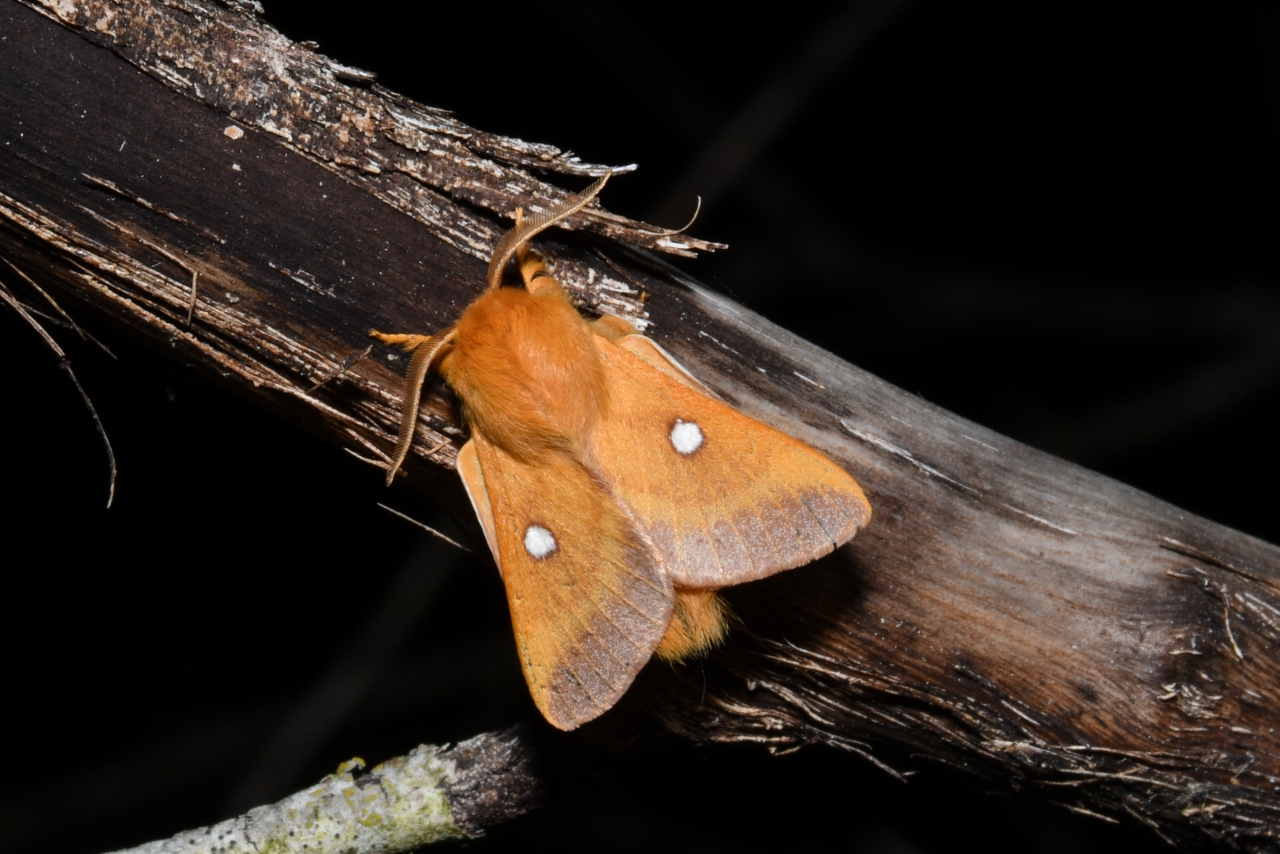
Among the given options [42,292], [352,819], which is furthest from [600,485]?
[42,292]

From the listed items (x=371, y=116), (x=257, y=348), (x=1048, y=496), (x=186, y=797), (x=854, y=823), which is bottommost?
(x=186, y=797)

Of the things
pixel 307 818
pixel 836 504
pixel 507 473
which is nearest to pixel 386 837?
pixel 307 818

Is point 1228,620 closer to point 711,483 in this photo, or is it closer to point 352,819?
point 711,483

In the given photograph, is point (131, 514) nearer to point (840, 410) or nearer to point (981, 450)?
point (840, 410)

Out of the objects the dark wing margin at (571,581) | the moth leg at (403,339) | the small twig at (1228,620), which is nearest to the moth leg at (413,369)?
the moth leg at (403,339)

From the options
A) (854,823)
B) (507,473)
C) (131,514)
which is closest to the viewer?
(507,473)

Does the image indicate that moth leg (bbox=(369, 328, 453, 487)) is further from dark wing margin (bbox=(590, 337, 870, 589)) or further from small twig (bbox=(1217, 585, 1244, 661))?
small twig (bbox=(1217, 585, 1244, 661))

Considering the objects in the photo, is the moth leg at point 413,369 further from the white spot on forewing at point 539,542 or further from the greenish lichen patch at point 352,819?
the greenish lichen patch at point 352,819
